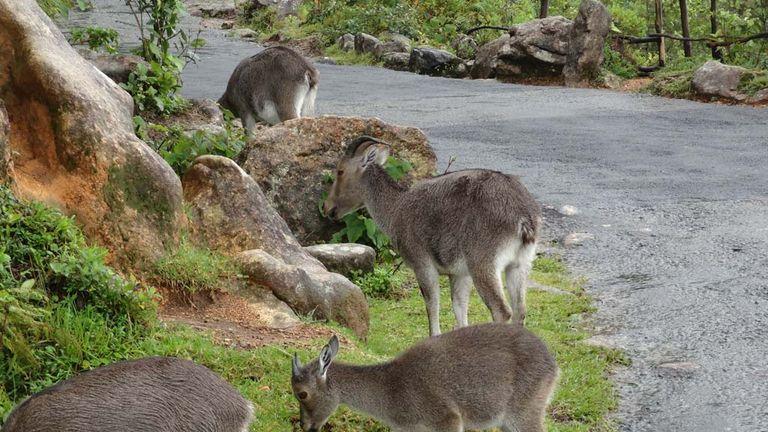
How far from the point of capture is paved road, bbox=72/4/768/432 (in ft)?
26.3

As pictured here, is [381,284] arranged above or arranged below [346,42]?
above

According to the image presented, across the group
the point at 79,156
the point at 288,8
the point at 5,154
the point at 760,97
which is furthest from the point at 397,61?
the point at 5,154

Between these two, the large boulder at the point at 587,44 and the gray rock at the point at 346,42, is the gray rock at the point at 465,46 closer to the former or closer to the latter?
the gray rock at the point at 346,42

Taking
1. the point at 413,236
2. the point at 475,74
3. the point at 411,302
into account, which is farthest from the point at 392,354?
the point at 475,74

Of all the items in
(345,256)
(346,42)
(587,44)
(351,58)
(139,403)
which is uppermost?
(139,403)

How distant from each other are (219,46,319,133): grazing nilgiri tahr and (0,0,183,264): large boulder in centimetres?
788

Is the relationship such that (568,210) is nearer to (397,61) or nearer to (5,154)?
(5,154)

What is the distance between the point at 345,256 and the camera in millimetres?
10578

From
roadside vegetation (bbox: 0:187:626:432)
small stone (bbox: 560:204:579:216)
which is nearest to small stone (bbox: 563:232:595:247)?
small stone (bbox: 560:204:579:216)

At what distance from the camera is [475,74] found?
27438 millimetres

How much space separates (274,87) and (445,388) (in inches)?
408

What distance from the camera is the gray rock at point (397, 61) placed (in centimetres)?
2916

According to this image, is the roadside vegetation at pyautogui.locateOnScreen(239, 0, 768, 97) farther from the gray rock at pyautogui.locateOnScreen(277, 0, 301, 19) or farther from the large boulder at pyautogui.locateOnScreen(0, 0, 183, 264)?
the large boulder at pyautogui.locateOnScreen(0, 0, 183, 264)

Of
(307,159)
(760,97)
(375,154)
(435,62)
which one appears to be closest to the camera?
(375,154)
